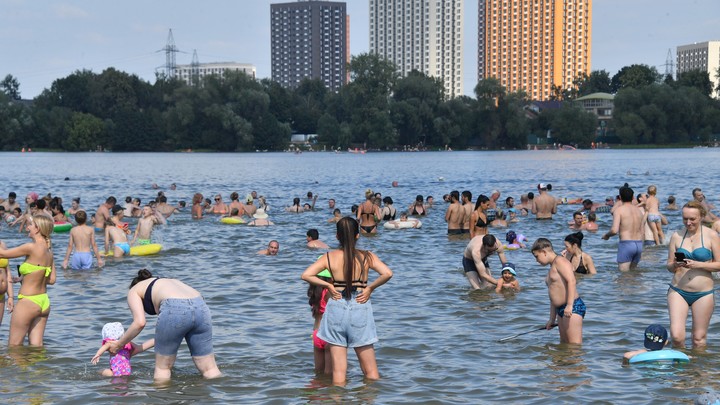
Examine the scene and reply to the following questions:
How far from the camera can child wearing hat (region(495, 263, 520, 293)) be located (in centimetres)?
1455

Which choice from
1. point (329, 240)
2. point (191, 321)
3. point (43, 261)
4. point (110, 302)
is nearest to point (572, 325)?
point (191, 321)

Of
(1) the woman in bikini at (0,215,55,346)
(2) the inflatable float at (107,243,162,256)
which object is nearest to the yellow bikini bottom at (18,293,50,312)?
(1) the woman in bikini at (0,215,55,346)

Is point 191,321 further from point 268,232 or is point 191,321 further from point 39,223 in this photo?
point 268,232

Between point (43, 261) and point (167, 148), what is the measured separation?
403 feet

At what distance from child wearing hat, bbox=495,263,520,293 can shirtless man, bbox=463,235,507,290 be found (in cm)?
12

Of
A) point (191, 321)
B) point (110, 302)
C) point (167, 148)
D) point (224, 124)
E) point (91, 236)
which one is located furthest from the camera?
point (167, 148)

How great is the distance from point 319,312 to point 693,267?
3.90 m

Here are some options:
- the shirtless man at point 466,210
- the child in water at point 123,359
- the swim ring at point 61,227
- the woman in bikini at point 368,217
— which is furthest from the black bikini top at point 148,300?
the swim ring at point 61,227

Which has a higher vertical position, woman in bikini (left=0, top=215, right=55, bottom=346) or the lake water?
woman in bikini (left=0, top=215, right=55, bottom=346)

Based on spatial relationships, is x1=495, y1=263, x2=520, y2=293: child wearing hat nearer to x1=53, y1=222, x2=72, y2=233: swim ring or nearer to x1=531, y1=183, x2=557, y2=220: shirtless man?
x1=531, y1=183, x2=557, y2=220: shirtless man

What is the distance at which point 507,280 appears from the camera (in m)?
15.1

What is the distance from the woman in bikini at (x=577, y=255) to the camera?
40.2 ft

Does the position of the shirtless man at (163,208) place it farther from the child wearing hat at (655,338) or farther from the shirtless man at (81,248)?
the child wearing hat at (655,338)

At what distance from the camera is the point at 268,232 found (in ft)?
88.3
